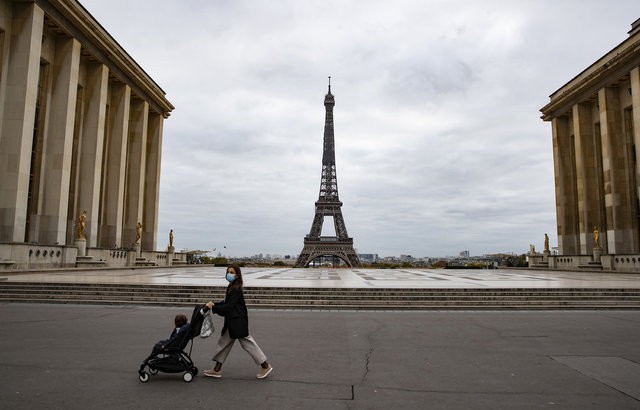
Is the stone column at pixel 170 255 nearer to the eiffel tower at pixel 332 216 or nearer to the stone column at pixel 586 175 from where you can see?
the eiffel tower at pixel 332 216

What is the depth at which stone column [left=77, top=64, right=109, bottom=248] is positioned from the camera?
35344 mm

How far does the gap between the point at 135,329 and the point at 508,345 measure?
8015mm

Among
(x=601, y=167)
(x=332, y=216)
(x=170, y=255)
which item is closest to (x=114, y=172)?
(x=170, y=255)

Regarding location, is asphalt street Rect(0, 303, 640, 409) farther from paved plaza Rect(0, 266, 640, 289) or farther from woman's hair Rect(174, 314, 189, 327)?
paved plaza Rect(0, 266, 640, 289)

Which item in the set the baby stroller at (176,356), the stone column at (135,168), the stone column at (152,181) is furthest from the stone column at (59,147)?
the baby stroller at (176,356)

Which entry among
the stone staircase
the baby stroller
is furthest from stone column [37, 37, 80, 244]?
the baby stroller

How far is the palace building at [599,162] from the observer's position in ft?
123

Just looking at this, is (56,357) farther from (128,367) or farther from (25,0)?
(25,0)

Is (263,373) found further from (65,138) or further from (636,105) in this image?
(636,105)

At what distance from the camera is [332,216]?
3762 inches

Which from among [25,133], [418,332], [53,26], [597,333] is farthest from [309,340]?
[53,26]

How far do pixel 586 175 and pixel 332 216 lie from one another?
185 feet

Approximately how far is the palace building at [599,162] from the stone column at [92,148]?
40.2 meters

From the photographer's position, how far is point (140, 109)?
4584 centimetres
